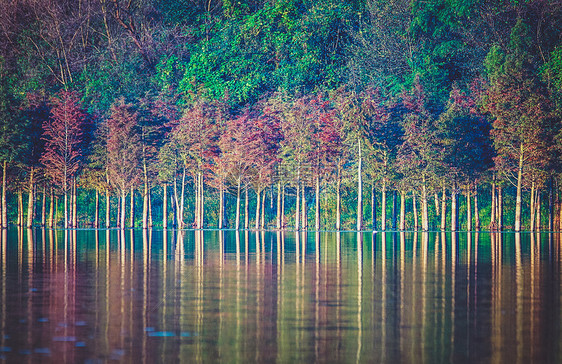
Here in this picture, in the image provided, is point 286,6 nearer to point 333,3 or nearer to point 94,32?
point 333,3

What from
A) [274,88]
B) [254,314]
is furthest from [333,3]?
[254,314]

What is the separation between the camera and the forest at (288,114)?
56625 mm

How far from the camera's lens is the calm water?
13570 millimetres

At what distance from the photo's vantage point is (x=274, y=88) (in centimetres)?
7306

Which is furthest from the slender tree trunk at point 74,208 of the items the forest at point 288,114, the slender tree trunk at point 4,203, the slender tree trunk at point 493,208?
the slender tree trunk at point 493,208

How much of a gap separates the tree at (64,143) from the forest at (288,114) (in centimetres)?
17

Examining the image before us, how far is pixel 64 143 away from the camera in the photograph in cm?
6212

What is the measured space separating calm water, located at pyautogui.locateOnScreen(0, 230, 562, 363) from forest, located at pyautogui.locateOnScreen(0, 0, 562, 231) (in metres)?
24.8

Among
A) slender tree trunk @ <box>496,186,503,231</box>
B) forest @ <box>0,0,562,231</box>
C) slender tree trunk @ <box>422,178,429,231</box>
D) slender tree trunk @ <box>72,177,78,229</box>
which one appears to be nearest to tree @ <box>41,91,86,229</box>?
forest @ <box>0,0,562,231</box>

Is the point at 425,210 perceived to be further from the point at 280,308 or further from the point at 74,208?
the point at 280,308

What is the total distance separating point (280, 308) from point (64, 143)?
4709cm

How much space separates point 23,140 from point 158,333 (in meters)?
48.7

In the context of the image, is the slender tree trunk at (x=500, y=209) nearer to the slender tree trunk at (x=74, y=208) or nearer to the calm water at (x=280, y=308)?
the calm water at (x=280, y=308)

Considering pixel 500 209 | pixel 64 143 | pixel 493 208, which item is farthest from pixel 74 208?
pixel 500 209
